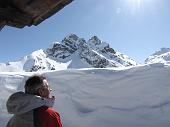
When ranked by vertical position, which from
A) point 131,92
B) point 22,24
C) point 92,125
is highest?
point 22,24

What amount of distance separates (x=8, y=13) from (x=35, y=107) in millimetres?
1014

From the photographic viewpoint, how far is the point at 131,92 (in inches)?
328

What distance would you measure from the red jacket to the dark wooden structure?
841 millimetres

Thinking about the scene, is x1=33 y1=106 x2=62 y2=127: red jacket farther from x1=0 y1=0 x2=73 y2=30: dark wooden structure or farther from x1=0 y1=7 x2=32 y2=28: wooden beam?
x1=0 y1=7 x2=32 y2=28: wooden beam

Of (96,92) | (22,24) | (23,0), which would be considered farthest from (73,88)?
(23,0)

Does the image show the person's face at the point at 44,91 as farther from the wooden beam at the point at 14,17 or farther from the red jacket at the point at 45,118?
the wooden beam at the point at 14,17

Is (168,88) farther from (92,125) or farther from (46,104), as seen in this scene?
(46,104)

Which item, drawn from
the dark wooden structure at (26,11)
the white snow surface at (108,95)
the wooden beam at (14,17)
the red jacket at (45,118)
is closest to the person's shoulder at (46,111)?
the red jacket at (45,118)

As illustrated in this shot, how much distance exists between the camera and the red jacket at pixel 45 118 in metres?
2.52

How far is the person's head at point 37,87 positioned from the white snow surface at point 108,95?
5.08 meters

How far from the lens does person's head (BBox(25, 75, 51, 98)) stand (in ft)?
8.77

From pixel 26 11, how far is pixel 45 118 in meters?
0.99

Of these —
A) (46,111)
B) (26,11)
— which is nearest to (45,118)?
(46,111)

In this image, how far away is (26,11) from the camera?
3082mm
